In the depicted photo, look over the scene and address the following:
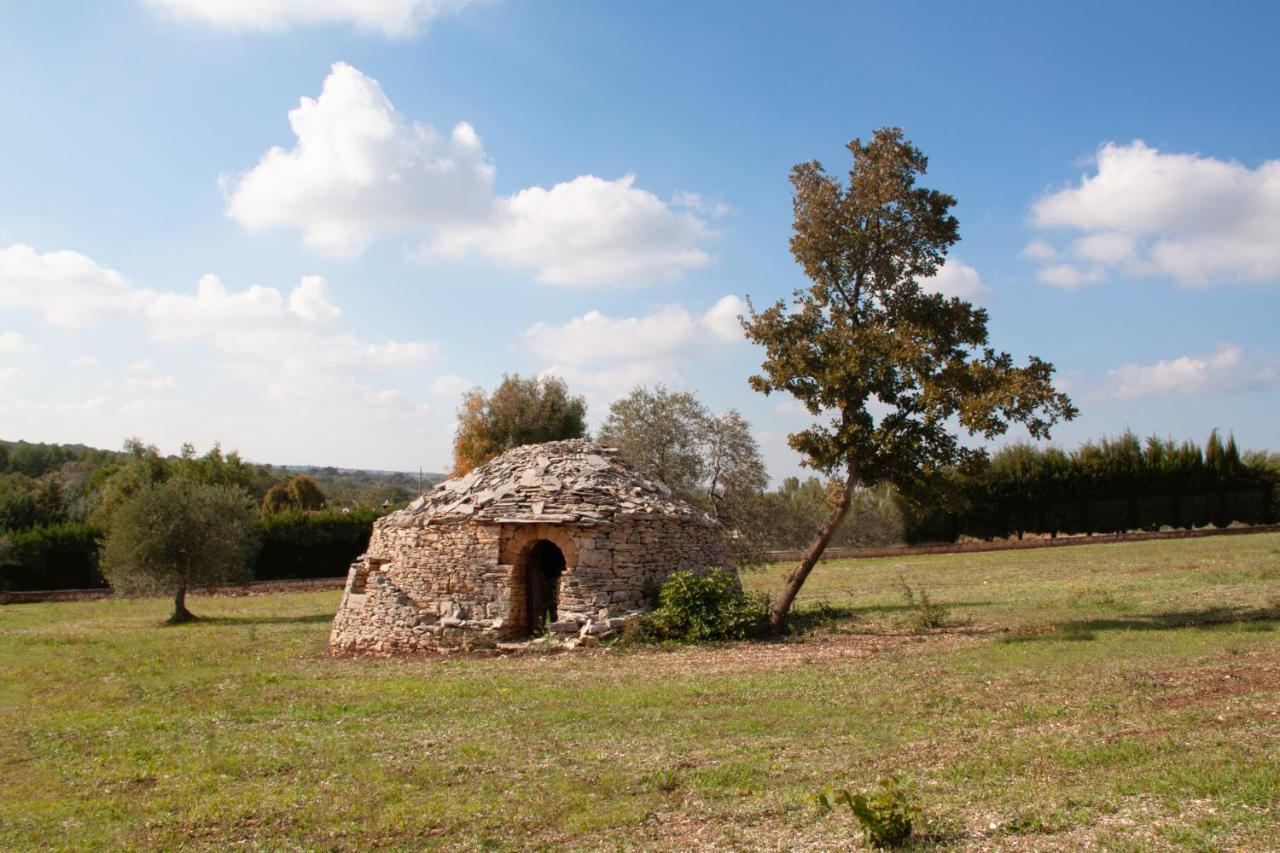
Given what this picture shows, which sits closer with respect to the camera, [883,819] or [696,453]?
[883,819]

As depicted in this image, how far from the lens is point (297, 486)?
54.9 metres

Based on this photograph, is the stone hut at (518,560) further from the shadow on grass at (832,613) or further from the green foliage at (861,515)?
the green foliage at (861,515)

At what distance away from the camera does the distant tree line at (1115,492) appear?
1492 inches

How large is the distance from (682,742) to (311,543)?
1247 inches

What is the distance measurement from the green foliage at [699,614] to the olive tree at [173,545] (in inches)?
588

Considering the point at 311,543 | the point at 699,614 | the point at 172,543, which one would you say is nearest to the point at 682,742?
the point at 699,614

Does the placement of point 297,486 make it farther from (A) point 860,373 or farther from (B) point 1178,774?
(B) point 1178,774

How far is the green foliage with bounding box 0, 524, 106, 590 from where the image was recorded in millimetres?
33094

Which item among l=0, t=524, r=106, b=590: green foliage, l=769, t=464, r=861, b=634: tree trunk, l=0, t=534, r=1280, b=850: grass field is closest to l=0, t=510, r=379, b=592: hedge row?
l=0, t=524, r=106, b=590: green foliage

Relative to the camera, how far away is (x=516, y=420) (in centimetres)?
4212

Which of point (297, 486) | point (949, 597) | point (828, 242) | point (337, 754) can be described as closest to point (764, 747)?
point (337, 754)

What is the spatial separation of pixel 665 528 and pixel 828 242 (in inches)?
220

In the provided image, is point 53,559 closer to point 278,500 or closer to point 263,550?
point 263,550

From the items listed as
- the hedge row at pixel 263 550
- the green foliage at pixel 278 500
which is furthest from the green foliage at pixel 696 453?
the green foliage at pixel 278 500
